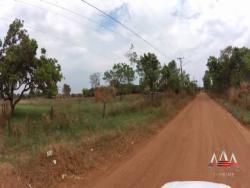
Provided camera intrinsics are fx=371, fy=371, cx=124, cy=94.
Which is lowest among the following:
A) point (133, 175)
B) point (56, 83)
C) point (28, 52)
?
point (133, 175)

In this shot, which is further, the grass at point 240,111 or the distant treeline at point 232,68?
the distant treeline at point 232,68

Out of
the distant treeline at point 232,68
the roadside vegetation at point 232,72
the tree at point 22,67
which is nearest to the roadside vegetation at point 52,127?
the tree at point 22,67

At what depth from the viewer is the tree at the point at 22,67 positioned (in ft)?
101

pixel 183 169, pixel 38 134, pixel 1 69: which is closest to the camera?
pixel 183 169

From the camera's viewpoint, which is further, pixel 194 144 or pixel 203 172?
pixel 194 144

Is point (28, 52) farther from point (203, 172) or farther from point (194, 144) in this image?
point (203, 172)

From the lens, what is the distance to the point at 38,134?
16109 millimetres

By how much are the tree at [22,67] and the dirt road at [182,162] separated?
638 inches

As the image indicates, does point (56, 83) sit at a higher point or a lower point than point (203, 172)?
higher

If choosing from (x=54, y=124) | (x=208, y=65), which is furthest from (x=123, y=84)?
(x=54, y=124)

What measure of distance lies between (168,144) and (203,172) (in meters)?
4.98

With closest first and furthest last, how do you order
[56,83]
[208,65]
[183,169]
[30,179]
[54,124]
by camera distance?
[30,179] → [183,169] → [54,124] → [56,83] → [208,65]

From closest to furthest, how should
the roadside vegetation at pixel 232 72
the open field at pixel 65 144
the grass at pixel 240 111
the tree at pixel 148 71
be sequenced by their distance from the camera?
the open field at pixel 65 144, the grass at pixel 240 111, the tree at pixel 148 71, the roadside vegetation at pixel 232 72

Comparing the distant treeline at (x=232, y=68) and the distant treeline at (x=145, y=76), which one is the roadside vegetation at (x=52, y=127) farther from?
the distant treeline at (x=232, y=68)
